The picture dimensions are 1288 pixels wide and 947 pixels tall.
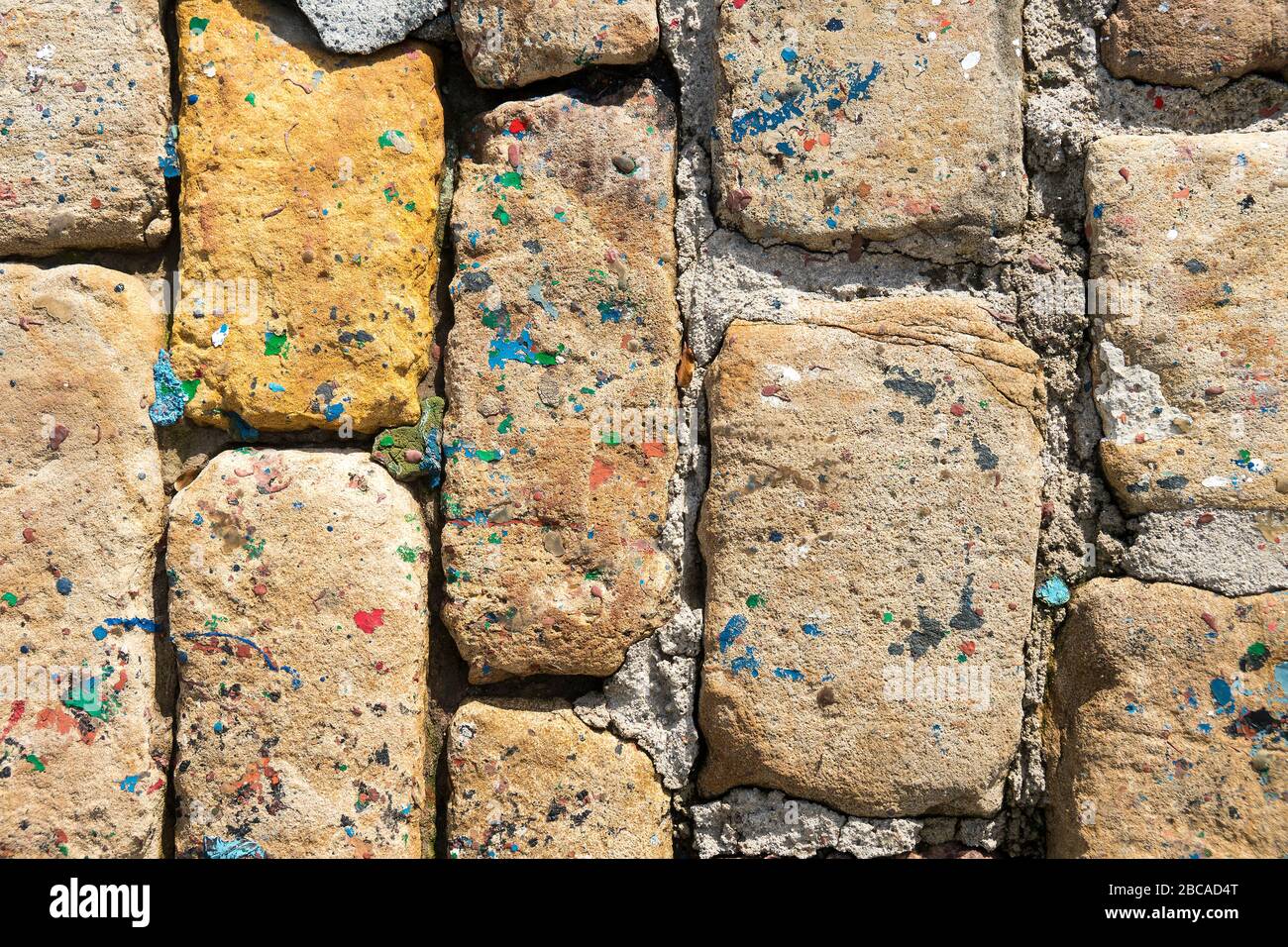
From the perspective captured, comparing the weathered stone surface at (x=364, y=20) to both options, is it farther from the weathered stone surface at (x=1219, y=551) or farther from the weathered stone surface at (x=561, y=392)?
the weathered stone surface at (x=1219, y=551)

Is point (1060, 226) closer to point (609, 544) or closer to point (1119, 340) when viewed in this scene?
point (1119, 340)

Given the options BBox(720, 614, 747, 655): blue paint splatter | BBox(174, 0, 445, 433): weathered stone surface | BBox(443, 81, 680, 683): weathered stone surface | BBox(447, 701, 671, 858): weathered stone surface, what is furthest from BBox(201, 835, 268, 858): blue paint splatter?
BBox(720, 614, 747, 655): blue paint splatter

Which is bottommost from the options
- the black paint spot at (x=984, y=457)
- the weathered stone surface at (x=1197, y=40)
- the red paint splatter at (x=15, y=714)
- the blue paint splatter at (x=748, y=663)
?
the red paint splatter at (x=15, y=714)

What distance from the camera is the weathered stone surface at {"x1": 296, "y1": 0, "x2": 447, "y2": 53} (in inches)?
54.2

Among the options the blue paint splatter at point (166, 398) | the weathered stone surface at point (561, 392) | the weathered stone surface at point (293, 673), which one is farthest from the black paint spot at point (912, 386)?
the blue paint splatter at point (166, 398)

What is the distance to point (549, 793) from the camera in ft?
4.40

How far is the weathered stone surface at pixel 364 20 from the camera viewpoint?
1.38 meters

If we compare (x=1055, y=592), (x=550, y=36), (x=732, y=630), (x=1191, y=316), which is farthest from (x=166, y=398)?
(x=1191, y=316)

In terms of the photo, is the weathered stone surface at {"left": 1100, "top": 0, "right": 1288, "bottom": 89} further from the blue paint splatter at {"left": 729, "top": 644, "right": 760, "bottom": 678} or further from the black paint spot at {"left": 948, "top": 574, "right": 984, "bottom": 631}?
the blue paint splatter at {"left": 729, "top": 644, "right": 760, "bottom": 678}

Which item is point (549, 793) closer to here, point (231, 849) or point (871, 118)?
point (231, 849)

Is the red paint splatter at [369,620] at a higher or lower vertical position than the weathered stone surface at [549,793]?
higher

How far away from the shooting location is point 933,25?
1.34 metres

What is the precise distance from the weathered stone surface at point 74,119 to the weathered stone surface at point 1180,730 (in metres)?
1.49

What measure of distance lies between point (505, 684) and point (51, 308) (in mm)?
834
